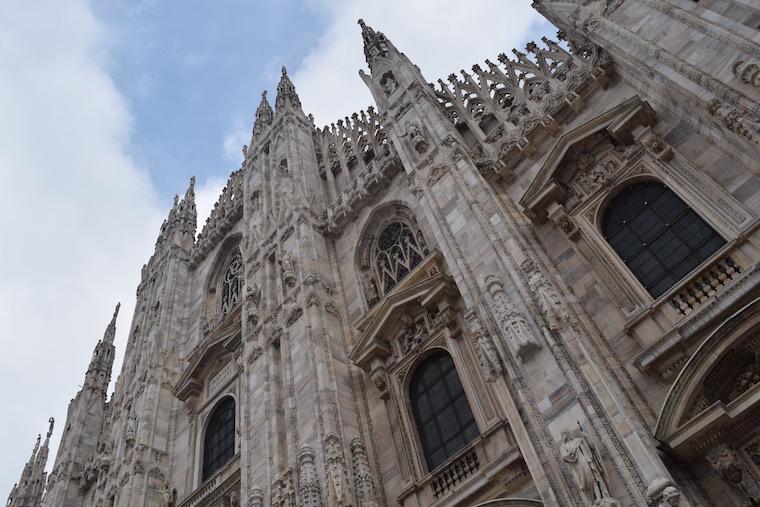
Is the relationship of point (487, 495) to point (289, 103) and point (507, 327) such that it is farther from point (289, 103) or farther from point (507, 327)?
point (289, 103)

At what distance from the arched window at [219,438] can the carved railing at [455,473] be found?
752 centimetres

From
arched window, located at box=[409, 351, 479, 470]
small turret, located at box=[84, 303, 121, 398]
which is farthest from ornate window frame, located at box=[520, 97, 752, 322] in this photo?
small turret, located at box=[84, 303, 121, 398]

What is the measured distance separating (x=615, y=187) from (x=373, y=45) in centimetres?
1077

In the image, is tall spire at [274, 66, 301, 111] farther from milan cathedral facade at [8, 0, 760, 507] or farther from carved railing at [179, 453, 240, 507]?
carved railing at [179, 453, 240, 507]

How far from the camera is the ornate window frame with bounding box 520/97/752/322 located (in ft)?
34.3

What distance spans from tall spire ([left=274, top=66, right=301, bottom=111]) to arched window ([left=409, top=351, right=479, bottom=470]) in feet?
48.9

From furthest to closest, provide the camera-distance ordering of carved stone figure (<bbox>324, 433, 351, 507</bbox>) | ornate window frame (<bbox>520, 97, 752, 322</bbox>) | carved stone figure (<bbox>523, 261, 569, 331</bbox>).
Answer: carved stone figure (<bbox>324, 433, 351, 507</bbox>), ornate window frame (<bbox>520, 97, 752, 322</bbox>), carved stone figure (<bbox>523, 261, 569, 331</bbox>)

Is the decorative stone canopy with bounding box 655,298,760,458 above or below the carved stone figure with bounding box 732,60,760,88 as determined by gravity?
below

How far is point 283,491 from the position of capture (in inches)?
526

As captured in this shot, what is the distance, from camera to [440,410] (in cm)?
1295

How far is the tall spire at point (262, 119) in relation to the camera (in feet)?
86.5

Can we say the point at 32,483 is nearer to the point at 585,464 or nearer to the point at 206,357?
the point at 206,357

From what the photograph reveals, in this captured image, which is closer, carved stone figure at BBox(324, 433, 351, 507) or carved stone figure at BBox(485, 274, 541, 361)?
carved stone figure at BBox(485, 274, 541, 361)

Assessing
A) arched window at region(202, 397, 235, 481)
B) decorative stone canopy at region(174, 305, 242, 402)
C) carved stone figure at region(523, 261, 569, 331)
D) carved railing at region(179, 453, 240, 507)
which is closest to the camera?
carved stone figure at region(523, 261, 569, 331)
